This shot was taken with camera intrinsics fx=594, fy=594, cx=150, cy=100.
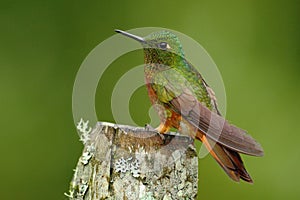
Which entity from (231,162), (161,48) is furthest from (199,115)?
(161,48)

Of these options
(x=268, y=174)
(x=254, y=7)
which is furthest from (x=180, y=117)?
(x=254, y=7)

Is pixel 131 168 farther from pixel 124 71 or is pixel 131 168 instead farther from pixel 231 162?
pixel 124 71

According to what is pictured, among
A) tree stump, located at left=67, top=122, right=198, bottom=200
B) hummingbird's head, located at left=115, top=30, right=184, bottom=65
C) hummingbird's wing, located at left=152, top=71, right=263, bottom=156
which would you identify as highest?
hummingbird's head, located at left=115, top=30, right=184, bottom=65

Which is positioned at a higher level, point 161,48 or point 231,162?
point 161,48

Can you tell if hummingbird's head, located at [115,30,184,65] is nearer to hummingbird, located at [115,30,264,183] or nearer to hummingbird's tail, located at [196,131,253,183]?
hummingbird, located at [115,30,264,183]

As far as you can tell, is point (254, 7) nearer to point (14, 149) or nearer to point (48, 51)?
point (48, 51)

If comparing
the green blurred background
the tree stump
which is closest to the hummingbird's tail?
the tree stump

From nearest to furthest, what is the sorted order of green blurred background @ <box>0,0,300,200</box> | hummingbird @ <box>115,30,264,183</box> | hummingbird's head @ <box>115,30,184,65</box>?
hummingbird @ <box>115,30,264,183</box> < hummingbird's head @ <box>115,30,184,65</box> < green blurred background @ <box>0,0,300,200</box>

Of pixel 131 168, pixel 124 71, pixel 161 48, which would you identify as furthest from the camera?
pixel 124 71
